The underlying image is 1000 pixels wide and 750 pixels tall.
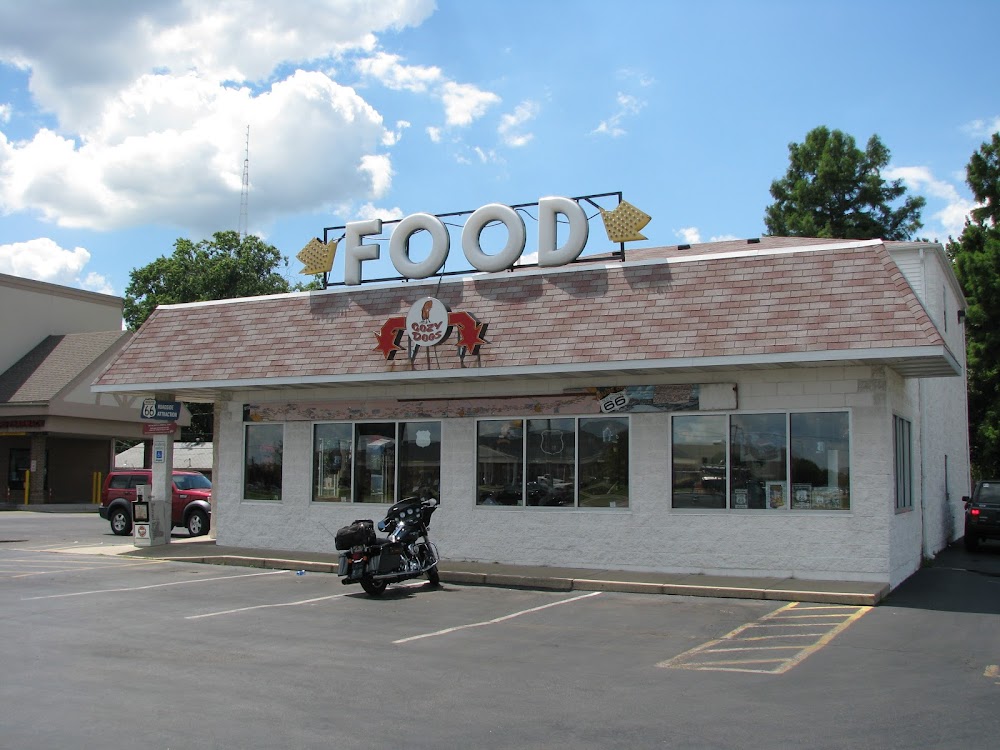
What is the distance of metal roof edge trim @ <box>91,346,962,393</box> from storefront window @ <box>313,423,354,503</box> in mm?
1277

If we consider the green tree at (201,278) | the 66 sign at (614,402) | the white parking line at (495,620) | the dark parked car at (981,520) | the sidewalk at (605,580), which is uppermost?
the green tree at (201,278)

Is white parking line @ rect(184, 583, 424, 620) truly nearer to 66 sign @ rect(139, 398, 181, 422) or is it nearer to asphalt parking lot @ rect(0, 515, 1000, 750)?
asphalt parking lot @ rect(0, 515, 1000, 750)

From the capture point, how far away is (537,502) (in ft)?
57.1

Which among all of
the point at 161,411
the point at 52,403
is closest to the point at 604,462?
the point at 161,411

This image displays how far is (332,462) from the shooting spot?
19469 millimetres

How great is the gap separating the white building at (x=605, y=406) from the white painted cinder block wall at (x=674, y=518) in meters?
0.03

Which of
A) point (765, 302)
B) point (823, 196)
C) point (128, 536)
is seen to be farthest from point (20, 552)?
point (823, 196)

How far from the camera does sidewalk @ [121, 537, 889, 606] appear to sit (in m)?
13.7

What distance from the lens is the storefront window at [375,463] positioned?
61.7ft

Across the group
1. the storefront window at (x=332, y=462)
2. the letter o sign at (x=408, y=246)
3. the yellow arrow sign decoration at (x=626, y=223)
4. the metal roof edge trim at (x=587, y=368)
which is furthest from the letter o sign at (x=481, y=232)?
the storefront window at (x=332, y=462)

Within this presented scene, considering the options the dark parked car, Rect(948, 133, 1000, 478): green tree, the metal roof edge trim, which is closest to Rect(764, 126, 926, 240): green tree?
Rect(948, 133, 1000, 478): green tree

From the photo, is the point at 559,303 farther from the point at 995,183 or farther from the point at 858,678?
the point at 995,183

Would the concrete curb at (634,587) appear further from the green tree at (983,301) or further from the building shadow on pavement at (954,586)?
the green tree at (983,301)

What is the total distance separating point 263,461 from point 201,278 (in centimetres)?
4391
